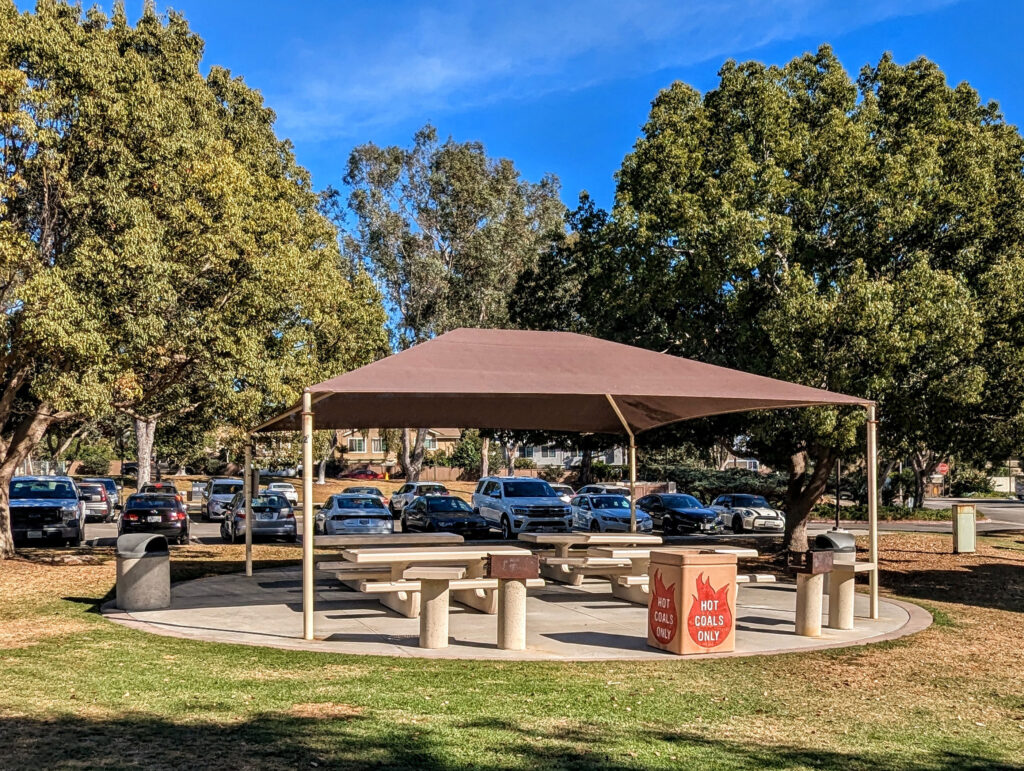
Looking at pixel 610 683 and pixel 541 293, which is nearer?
pixel 610 683

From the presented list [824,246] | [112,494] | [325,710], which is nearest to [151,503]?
[112,494]

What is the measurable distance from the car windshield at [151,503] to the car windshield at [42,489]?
154 centimetres

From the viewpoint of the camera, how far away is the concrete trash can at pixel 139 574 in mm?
13906

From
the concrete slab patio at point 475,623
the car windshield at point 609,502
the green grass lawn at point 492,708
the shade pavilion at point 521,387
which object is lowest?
the concrete slab patio at point 475,623

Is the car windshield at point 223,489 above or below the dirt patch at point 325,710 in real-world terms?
above

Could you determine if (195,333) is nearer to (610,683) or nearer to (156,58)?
(156,58)

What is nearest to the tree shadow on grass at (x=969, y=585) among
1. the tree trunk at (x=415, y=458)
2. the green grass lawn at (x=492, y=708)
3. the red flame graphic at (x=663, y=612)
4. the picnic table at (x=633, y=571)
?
the picnic table at (x=633, y=571)

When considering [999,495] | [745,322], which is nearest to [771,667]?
[745,322]

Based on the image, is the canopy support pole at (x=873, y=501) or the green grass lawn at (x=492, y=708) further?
the canopy support pole at (x=873, y=501)

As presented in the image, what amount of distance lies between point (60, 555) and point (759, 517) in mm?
22891

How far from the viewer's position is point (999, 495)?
70.8m

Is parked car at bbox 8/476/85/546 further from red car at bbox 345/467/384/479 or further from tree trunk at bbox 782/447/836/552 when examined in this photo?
red car at bbox 345/467/384/479

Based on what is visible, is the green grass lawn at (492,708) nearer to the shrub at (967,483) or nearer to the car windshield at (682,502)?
the car windshield at (682,502)

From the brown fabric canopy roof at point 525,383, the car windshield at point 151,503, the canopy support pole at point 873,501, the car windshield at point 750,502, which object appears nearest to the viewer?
the brown fabric canopy roof at point 525,383
